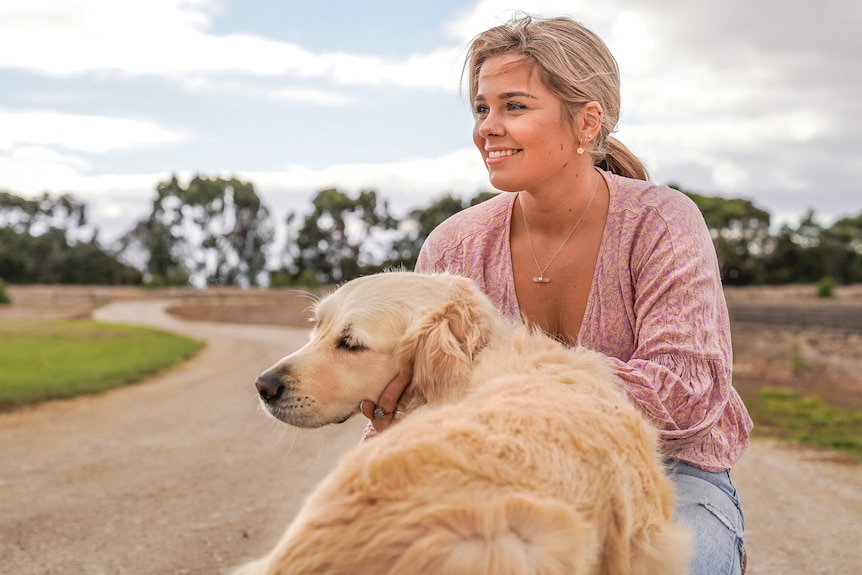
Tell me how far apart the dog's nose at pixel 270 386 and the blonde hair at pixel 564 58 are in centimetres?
185

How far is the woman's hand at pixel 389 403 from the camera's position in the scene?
3344mm

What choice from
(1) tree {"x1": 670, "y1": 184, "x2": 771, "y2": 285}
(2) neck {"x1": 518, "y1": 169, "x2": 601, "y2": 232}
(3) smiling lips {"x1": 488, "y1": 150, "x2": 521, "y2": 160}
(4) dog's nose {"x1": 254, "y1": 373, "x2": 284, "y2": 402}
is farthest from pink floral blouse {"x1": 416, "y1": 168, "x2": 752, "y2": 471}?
(1) tree {"x1": 670, "y1": 184, "x2": 771, "y2": 285}

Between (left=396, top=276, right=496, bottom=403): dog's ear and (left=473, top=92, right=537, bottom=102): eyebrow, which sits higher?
(left=473, top=92, right=537, bottom=102): eyebrow

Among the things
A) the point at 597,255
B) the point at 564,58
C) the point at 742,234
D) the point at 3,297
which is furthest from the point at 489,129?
the point at 742,234

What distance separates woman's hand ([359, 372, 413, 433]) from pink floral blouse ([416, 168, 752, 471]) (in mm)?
905

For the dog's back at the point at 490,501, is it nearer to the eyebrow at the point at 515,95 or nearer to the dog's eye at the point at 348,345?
the dog's eye at the point at 348,345

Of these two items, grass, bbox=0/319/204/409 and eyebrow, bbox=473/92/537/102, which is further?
grass, bbox=0/319/204/409

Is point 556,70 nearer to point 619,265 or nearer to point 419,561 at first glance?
point 619,265

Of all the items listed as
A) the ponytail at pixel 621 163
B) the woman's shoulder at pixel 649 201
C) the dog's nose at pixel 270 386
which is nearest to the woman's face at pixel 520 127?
the woman's shoulder at pixel 649 201

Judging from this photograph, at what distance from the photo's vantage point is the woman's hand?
334cm

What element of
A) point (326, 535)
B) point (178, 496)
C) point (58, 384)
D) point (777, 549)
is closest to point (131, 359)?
point (58, 384)

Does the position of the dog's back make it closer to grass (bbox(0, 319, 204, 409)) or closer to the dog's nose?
the dog's nose

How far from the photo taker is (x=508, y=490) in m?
1.99

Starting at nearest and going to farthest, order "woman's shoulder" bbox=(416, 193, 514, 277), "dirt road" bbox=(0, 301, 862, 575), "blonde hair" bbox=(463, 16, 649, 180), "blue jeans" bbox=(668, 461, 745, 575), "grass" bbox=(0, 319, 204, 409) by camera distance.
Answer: "blue jeans" bbox=(668, 461, 745, 575)
"blonde hair" bbox=(463, 16, 649, 180)
"woman's shoulder" bbox=(416, 193, 514, 277)
"dirt road" bbox=(0, 301, 862, 575)
"grass" bbox=(0, 319, 204, 409)
